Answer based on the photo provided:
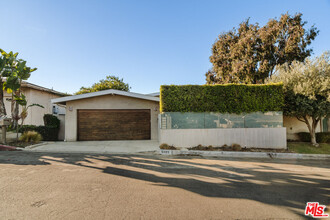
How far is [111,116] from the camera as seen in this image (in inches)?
488

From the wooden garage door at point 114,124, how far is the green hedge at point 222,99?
3.32m

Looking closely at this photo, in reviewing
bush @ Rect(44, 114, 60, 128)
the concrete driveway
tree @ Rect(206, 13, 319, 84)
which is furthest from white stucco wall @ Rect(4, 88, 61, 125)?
tree @ Rect(206, 13, 319, 84)

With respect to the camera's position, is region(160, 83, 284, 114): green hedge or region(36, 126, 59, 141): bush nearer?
region(160, 83, 284, 114): green hedge

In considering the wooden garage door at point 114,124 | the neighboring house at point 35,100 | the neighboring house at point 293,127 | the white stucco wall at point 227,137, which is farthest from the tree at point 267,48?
the neighboring house at point 35,100

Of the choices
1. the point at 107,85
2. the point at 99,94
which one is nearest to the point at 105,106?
the point at 99,94

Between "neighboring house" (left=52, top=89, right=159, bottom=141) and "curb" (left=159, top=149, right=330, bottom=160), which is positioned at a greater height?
"neighboring house" (left=52, top=89, right=159, bottom=141)

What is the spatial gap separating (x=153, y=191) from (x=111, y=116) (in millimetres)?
9345

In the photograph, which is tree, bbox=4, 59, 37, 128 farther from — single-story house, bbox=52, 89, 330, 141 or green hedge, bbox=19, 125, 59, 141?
single-story house, bbox=52, 89, 330, 141

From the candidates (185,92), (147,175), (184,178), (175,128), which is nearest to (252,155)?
(175,128)

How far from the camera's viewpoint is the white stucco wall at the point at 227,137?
32.0ft

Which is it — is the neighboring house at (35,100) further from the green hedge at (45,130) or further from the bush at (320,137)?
the bush at (320,137)

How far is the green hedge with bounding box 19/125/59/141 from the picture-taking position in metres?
11.8

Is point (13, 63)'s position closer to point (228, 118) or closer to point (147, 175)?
point (147, 175)

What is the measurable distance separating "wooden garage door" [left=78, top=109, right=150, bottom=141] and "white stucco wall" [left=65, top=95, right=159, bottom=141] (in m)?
0.30
